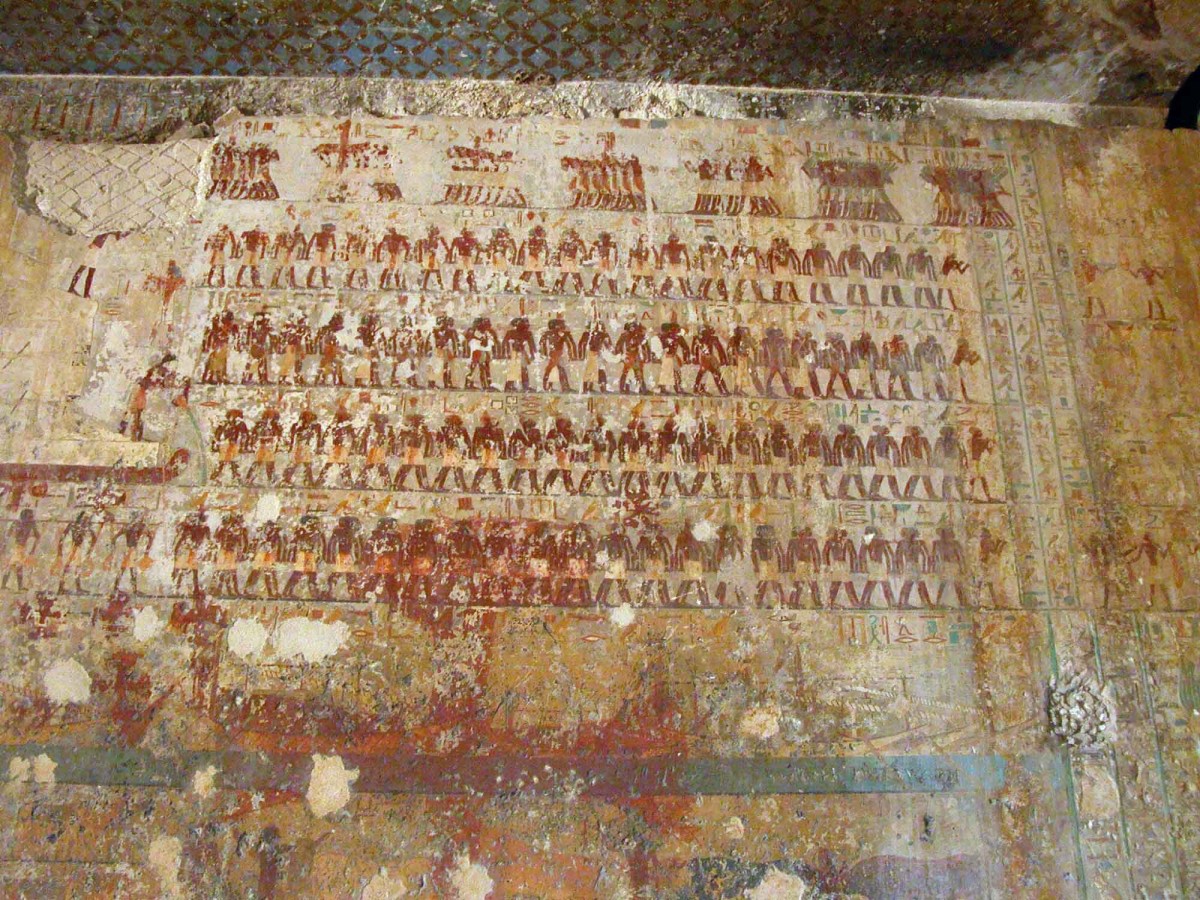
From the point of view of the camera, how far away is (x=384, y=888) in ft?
10.2

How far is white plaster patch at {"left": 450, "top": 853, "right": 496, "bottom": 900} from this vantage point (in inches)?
123

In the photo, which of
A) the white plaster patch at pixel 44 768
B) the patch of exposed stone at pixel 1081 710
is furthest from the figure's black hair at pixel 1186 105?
the white plaster patch at pixel 44 768

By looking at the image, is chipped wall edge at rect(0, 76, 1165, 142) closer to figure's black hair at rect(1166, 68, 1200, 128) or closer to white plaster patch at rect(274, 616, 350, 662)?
figure's black hair at rect(1166, 68, 1200, 128)

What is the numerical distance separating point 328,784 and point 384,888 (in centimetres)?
41

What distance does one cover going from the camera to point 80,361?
3648 mm

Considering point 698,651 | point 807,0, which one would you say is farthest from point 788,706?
point 807,0

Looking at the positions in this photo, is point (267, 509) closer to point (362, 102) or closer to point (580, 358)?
point (580, 358)

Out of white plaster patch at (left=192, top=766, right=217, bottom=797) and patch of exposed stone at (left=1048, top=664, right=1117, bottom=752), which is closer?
white plaster patch at (left=192, top=766, right=217, bottom=797)

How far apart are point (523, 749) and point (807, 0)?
3.32 m

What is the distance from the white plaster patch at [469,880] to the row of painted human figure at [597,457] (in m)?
1.37

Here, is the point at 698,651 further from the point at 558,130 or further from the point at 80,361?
the point at 80,361

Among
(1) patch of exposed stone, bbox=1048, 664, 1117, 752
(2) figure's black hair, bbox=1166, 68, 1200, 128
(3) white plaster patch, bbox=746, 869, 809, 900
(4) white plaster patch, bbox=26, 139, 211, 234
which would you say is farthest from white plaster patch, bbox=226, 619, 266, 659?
(2) figure's black hair, bbox=1166, 68, 1200, 128

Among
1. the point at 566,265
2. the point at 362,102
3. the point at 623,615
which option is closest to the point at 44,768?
the point at 623,615

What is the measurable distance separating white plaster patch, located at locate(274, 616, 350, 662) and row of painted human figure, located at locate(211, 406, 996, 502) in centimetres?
55
